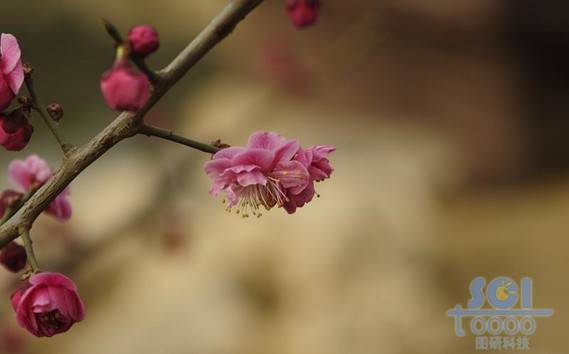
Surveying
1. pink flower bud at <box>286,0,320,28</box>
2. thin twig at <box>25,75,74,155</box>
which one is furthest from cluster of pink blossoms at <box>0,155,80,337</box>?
pink flower bud at <box>286,0,320,28</box>

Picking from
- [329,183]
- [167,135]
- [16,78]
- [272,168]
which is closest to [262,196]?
[272,168]

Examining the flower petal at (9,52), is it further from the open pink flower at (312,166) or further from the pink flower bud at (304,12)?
the pink flower bud at (304,12)

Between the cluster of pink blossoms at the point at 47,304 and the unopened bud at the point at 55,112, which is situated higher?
the unopened bud at the point at 55,112

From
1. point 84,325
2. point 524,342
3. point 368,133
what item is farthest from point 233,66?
point 524,342

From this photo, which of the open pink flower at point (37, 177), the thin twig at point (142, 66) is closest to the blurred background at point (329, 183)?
the open pink flower at point (37, 177)

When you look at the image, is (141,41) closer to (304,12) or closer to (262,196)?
(262,196)

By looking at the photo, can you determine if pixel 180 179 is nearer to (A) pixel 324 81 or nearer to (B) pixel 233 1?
(A) pixel 324 81

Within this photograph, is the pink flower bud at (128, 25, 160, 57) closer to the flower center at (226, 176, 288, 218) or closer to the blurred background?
the flower center at (226, 176, 288, 218)
